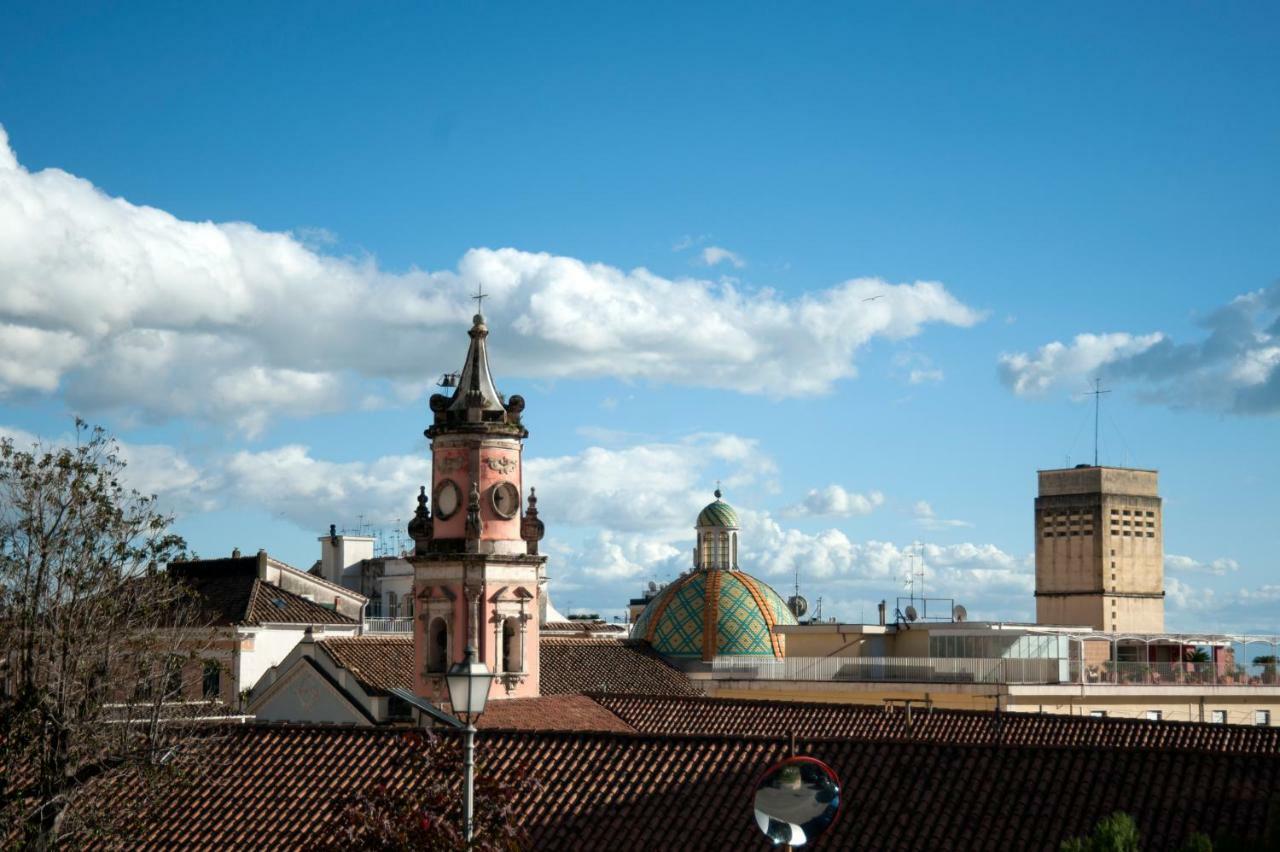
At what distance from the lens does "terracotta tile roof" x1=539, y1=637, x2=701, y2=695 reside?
43312mm

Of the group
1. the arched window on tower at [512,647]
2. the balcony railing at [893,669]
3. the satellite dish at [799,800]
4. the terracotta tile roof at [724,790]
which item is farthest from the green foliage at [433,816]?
the balcony railing at [893,669]

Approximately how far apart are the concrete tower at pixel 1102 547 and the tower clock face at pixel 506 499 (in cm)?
4506

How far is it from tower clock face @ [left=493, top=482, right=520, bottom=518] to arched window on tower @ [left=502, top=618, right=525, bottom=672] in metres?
Result: 2.27

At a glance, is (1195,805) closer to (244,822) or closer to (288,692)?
(244,822)

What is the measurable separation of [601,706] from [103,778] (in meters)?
16.0

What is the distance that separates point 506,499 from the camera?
37156 mm

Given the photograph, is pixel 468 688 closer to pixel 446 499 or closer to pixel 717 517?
pixel 446 499

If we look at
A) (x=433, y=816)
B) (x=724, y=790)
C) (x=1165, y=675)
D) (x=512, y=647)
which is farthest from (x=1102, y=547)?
(x=433, y=816)

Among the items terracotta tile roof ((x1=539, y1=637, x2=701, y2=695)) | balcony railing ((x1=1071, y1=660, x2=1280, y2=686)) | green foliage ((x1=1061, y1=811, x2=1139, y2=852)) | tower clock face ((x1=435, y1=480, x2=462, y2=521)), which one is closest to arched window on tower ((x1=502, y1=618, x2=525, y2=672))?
tower clock face ((x1=435, y1=480, x2=462, y2=521))

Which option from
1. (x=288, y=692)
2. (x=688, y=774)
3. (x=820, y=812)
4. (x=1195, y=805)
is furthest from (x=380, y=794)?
(x=288, y=692)

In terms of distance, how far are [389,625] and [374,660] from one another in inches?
757

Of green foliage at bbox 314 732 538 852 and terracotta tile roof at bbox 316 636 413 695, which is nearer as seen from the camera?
green foliage at bbox 314 732 538 852

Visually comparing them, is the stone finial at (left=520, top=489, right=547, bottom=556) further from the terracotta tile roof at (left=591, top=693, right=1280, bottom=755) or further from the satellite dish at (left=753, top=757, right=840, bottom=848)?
the satellite dish at (left=753, top=757, right=840, bottom=848)

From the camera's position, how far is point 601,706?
125 feet
